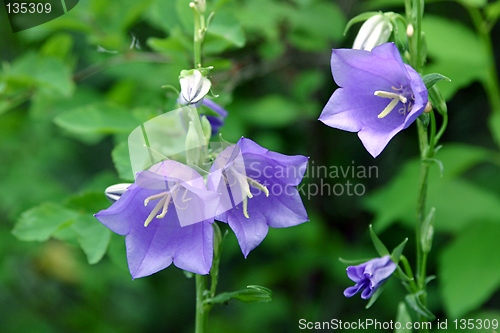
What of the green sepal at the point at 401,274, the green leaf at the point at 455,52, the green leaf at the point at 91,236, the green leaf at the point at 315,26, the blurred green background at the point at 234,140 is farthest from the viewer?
the green leaf at the point at 315,26

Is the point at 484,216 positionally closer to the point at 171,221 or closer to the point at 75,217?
the point at 171,221

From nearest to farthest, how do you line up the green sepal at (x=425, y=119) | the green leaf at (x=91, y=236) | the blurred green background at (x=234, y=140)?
1. the green sepal at (x=425, y=119)
2. the green leaf at (x=91, y=236)
3. the blurred green background at (x=234, y=140)

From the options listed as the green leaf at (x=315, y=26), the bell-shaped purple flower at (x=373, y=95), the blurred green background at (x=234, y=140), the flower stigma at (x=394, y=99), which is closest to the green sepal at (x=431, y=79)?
the bell-shaped purple flower at (x=373, y=95)

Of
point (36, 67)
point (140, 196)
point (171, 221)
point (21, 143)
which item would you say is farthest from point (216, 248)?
point (21, 143)

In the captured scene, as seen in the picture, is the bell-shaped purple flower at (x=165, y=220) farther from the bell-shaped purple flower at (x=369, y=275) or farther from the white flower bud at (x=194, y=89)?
the bell-shaped purple flower at (x=369, y=275)

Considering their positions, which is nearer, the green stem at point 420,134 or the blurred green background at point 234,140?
the green stem at point 420,134

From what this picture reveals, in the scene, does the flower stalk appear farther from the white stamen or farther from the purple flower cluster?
the purple flower cluster
